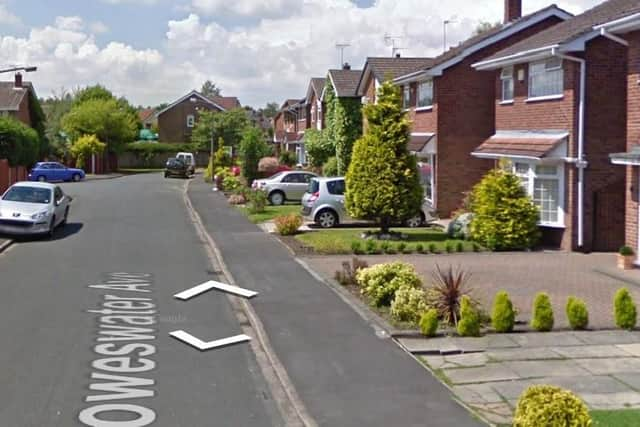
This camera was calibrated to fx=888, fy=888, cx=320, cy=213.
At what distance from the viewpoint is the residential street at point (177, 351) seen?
356 inches

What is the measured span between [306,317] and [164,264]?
7.25 m

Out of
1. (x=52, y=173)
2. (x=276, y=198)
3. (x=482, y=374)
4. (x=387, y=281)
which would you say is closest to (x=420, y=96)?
(x=276, y=198)

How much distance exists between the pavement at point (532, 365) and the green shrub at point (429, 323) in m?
0.15

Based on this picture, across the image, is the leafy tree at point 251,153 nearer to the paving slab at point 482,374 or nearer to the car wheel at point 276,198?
the car wheel at point 276,198

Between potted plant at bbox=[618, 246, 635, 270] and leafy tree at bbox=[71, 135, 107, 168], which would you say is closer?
potted plant at bbox=[618, 246, 635, 270]

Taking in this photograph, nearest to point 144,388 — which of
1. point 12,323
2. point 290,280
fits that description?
point 12,323

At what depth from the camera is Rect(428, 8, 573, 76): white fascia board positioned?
2975cm

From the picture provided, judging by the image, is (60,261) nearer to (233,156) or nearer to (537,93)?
(537,93)

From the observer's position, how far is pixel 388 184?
77.9 ft

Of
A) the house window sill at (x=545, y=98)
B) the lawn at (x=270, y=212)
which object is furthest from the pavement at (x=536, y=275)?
the lawn at (x=270, y=212)

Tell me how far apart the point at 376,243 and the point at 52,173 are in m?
42.0

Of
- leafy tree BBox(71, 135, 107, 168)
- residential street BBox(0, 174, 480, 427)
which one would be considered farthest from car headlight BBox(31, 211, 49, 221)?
leafy tree BBox(71, 135, 107, 168)

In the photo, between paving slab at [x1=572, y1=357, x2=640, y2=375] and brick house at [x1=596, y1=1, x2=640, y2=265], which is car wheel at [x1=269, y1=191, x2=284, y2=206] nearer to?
brick house at [x1=596, y1=1, x2=640, y2=265]

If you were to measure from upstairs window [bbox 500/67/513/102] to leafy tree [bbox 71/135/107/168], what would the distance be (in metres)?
52.5
